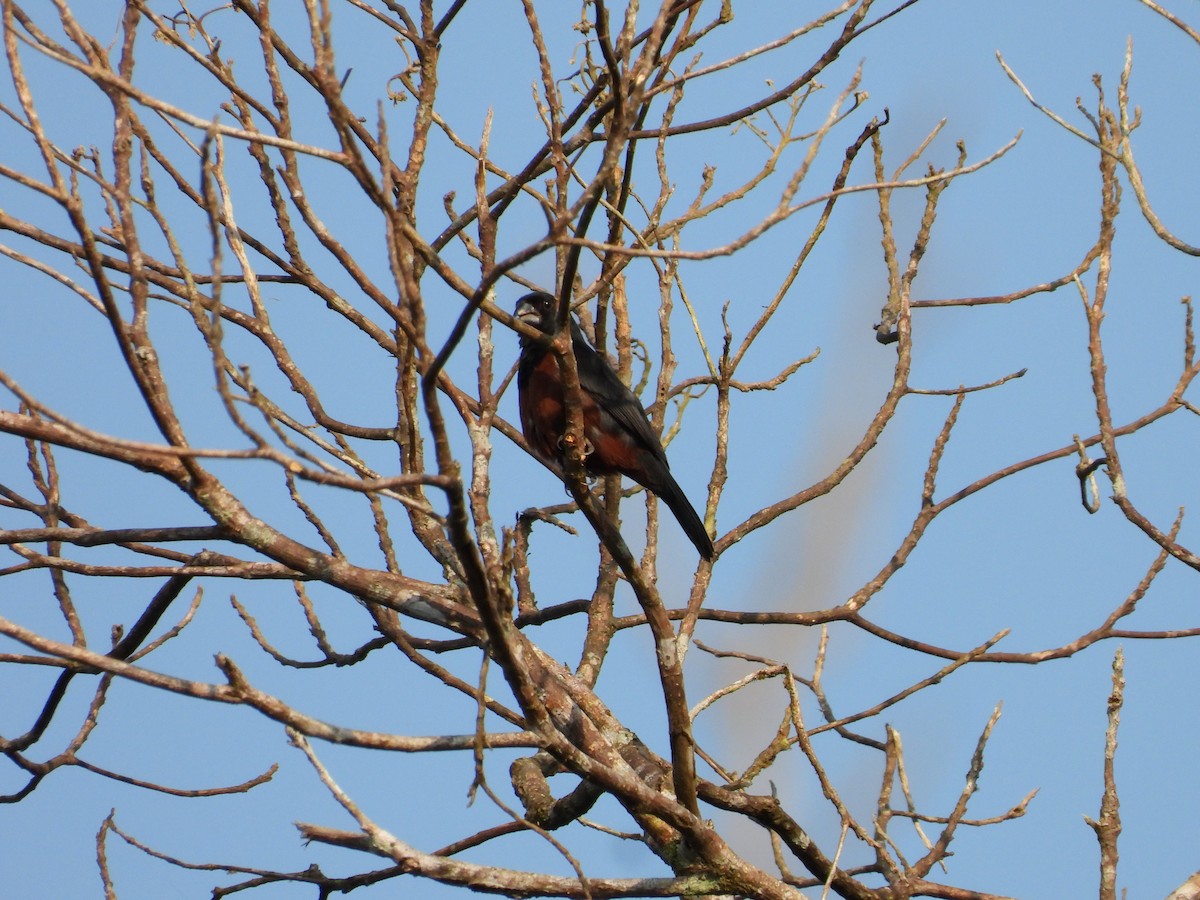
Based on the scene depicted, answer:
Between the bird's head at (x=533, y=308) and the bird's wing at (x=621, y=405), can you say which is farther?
the bird's head at (x=533, y=308)

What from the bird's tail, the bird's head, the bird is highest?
the bird's head

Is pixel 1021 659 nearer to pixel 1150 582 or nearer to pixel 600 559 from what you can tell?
pixel 1150 582

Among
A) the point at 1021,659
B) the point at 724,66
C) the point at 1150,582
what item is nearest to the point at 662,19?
the point at 724,66

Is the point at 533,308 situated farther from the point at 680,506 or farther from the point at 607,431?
the point at 680,506

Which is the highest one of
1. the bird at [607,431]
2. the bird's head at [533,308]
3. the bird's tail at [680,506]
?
the bird's head at [533,308]

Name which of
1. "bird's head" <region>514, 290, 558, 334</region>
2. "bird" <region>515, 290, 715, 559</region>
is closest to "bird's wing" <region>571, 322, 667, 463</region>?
"bird" <region>515, 290, 715, 559</region>

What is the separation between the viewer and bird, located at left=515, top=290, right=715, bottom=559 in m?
5.39

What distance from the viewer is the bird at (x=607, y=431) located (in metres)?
5.39

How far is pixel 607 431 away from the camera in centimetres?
550

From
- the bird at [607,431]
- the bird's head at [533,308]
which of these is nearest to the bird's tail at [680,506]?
the bird at [607,431]

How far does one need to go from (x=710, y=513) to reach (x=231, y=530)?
173 cm

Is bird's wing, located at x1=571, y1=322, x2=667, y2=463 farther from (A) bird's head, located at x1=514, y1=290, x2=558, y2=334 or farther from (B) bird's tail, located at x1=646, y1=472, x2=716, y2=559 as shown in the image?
(A) bird's head, located at x1=514, y1=290, x2=558, y2=334

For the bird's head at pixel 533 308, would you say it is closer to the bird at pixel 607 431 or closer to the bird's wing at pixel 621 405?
the bird at pixel 607 431

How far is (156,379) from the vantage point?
270 cm
